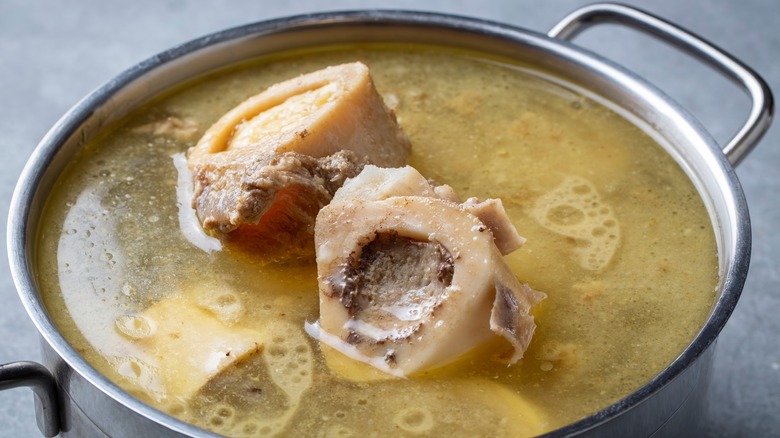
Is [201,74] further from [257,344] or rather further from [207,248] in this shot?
[257,344]

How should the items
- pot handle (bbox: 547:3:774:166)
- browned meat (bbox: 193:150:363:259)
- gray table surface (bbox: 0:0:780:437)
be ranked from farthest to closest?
1. gray table surface (bbox: 0:0:780:437)
2. pot handle (bbox: 547:3:774:166)
3. browned meat (bbox: 193:150:363:259)

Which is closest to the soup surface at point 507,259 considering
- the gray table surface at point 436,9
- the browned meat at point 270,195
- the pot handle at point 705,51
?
the browned meat at point 270,195

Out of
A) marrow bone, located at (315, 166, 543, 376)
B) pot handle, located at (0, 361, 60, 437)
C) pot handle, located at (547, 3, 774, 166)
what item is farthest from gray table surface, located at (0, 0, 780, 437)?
marrow bone, located at (315, 166, 543, 376)

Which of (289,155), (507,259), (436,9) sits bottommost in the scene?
→ (436,9)

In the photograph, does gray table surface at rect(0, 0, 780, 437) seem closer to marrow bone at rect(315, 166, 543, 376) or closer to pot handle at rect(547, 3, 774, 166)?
pot handle at rect(547, 3, 774, 166)

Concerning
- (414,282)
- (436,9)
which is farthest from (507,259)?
(436,9)

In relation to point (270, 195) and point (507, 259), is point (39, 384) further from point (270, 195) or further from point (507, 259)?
point (507, 259)

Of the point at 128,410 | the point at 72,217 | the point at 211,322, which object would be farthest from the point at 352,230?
the point at 72,217
